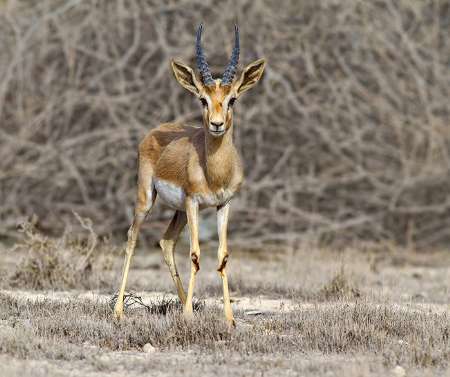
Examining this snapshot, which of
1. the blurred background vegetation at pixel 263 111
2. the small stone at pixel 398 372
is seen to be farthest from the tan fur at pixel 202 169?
the blurred background vegetation at pixel 263 111

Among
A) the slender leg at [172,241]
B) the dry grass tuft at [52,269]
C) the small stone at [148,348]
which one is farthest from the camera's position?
the dry grass tuft at [52,269]

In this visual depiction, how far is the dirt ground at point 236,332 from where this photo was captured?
21.9 feet

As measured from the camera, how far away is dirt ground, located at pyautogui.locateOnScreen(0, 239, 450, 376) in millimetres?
6684

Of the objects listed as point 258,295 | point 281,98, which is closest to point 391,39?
point 281,98

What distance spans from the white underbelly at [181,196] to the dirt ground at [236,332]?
963mm

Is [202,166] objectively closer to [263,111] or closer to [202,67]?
[202,67]

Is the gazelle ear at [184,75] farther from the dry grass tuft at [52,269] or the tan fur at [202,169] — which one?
the dry grass tuft at [52,269]

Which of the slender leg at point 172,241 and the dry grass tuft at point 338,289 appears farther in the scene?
the dry grass tuft at point 338,289

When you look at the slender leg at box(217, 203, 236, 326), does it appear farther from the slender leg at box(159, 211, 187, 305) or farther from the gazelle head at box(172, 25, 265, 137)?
the slender leg at box(159, 211, 187, 305)

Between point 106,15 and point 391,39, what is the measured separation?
5.09 m

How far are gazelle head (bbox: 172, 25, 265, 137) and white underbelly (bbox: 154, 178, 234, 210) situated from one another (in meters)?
0.54

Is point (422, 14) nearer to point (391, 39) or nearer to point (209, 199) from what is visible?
point (391, 39)

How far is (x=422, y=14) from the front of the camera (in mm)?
17422

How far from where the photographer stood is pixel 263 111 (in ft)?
53.7
